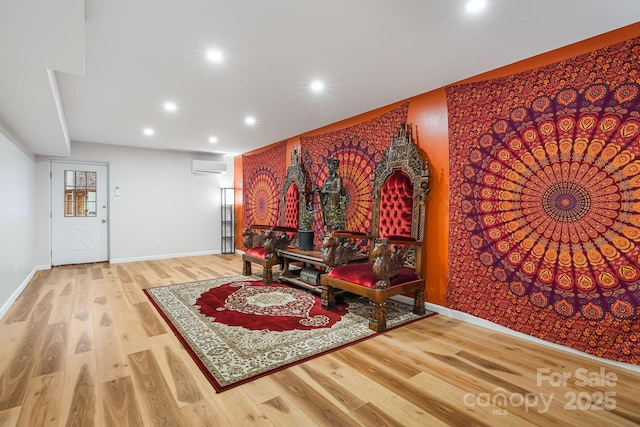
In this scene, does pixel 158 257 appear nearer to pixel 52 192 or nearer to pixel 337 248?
pixel 52 192

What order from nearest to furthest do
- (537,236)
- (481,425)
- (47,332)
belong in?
(481,425)
(537,236)
(47,332)

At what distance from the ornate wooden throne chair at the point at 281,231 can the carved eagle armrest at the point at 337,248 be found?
1212mm

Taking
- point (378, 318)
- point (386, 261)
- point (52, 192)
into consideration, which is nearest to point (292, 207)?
point (386, 261)

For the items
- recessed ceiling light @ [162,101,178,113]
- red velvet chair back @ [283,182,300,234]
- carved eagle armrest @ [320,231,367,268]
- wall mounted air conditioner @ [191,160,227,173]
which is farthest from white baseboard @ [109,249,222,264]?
carved eagle armrest @ [320,231,367,268]

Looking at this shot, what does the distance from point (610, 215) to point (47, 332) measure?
467 centimetres

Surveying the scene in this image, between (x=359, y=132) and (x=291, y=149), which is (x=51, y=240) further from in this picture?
(x=359, y=132)

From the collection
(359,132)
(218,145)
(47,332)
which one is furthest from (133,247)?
(359,132)

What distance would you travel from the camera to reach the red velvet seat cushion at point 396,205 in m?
3.40

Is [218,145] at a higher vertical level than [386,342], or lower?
higher

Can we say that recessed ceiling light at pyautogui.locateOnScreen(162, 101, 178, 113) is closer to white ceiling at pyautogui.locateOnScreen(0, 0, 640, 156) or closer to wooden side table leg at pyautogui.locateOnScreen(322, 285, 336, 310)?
white ceiling at pyautogui.locateOnScreen(0, 0, 640, 156)

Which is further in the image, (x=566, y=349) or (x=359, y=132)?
(x=359, y=132)

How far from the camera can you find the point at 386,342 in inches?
101

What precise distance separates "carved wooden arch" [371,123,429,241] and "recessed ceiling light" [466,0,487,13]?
153 centimetres

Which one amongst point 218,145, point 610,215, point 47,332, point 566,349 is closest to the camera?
point 610,215
